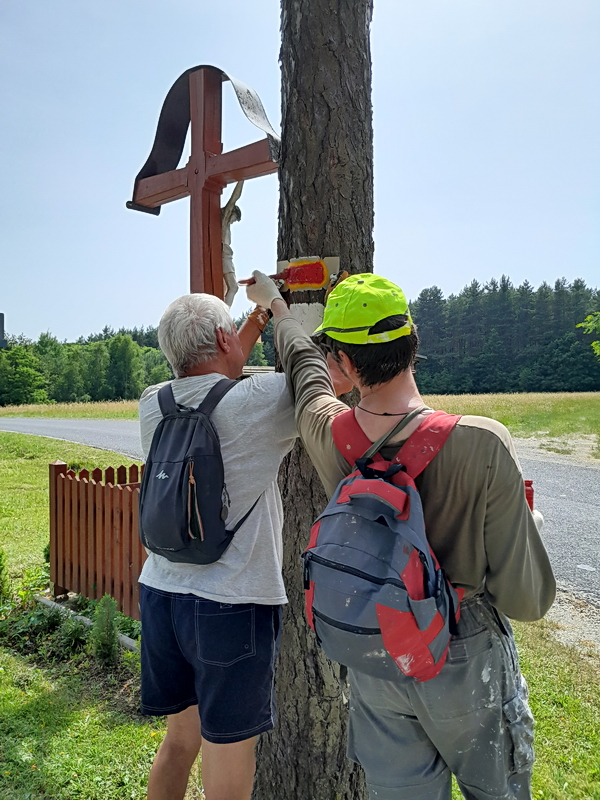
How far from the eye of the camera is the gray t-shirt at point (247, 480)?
1.72 m

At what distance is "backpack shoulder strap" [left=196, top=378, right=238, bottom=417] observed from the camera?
5.67ft

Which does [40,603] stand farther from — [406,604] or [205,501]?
[406,604]

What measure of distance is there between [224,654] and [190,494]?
1.59 ft

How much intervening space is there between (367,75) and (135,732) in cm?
344

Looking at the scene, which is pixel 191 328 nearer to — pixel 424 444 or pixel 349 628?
pixel 424 444

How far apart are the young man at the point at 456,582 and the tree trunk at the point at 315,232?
0.84 m

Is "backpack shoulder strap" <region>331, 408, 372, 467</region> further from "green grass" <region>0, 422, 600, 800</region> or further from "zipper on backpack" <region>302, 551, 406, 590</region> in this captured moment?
"green grass" <region>0, 422, 600, 800</region>

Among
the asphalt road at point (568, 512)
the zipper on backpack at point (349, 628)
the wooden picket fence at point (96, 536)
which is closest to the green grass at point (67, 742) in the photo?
the wooden picket fence at point (96, 536)

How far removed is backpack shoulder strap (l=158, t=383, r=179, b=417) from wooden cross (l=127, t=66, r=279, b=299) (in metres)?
1.23

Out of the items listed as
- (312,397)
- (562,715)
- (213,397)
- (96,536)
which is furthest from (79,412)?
(312,397)

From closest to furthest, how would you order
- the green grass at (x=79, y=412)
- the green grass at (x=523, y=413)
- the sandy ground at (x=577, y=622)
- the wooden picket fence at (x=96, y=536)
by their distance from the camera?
the sandy ground at (x=577, y=622) → the wooden picket fence at (x=96, y=536) → the green grass at (x=523, y=413) → the green grass at (x=79, y=412)

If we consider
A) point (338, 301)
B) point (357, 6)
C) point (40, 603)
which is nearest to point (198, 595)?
point (338, 301)

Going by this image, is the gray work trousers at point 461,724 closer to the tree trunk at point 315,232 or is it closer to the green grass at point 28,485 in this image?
the tree trunk at point 315,232

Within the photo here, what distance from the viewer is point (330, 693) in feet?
7.56
